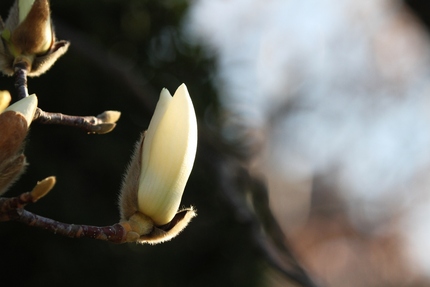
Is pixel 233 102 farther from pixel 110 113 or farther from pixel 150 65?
pixel 110 113

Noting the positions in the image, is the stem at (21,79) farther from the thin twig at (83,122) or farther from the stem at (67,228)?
the stem at (67,228)

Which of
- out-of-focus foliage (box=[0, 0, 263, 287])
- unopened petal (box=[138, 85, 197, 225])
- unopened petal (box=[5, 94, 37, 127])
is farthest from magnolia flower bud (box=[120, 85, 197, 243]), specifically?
out-of-focus foliage (box=[0, 0, 263, 287])

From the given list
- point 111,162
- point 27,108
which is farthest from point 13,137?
point 111,162

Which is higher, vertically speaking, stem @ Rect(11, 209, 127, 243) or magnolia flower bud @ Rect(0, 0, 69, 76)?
magnolia flower bud @ Rect(0, 0, 69, 76)

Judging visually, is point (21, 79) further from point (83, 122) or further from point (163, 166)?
Result: point (163, 166)

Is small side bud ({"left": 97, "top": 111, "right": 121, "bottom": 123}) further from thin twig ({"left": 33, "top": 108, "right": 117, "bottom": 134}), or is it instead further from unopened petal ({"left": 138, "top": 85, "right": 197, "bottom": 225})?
unopened petal ({"left": 138, "top": 85, "right": 197, "bottom": 225})

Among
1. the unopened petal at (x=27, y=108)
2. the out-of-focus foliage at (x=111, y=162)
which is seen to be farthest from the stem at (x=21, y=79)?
the out-of-focus foliage at (x=111, y=162)

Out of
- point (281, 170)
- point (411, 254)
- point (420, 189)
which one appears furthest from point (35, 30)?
point (411, 254)

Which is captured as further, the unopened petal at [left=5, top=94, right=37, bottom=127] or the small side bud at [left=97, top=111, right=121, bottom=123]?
the small side bud at [left=97, top=111, right=121, bottom=123]
